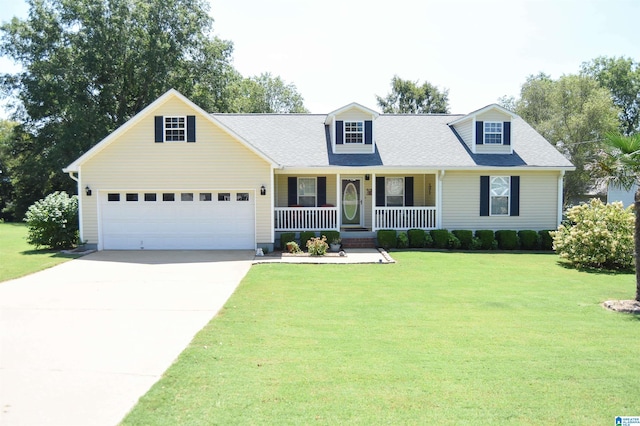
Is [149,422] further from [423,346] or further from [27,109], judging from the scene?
[27,109]

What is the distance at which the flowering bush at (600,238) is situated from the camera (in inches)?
540

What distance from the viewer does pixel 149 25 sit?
1329 inches

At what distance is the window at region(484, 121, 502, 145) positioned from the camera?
64.5 ft

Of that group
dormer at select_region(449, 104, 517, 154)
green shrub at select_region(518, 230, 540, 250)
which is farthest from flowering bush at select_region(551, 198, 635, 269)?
dormer at select_region(449, 104, 517, 154)

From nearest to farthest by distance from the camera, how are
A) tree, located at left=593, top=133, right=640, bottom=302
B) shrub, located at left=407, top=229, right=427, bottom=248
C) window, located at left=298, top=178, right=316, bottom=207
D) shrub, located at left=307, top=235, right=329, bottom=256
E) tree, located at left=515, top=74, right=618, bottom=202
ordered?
tree, located at left=593, top=133, right=640, bottom=302, shrub, located at left=307, top=235, right=329, bottom=256, shrub, located at left=407, top=229, right=427, bottom=248, window, located at left=298, top=178, right=316, bottom=207, tree, located at left=515, top=74, right=618, bottom=202

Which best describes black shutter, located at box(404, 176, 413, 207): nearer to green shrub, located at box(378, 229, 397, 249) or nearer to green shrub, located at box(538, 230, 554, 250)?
green shrub, located at box(378, 229, 397, 249)

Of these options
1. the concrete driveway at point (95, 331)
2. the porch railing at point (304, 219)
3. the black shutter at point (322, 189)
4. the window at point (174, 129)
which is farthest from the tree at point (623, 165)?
the window at point (174, 129)

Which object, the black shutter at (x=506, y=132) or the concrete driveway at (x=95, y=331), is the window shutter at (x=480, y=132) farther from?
the concrete driveway at (x=95, y=331)

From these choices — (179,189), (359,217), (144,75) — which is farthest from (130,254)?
(144,75)

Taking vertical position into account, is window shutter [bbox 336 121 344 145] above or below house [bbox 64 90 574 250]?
above

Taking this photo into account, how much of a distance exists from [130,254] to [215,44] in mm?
25242

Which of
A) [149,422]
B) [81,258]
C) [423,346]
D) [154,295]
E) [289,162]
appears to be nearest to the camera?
[149,422]

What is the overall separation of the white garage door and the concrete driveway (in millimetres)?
3156

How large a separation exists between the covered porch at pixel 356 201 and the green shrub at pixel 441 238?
85 cm
